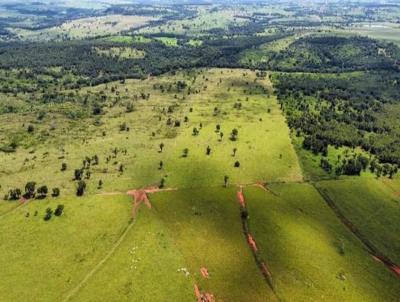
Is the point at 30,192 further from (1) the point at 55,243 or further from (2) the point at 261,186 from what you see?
(2) the point at 261,186

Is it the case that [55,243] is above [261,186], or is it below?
above

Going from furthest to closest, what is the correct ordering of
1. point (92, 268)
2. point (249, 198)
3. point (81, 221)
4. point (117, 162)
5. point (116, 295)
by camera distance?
1. point (117, 162)
2. point (249, 198)
3. point (81, 221)
4. point (92, 268)
5. point (116, 295)

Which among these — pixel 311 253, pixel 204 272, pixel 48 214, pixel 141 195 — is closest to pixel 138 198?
pixel 141 195

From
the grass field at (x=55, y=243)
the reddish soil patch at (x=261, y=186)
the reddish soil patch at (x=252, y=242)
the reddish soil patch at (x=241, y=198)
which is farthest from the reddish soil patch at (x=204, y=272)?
the reddish soil patch at (x=261, y=186)

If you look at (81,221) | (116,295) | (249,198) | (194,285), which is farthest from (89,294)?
(249,198)

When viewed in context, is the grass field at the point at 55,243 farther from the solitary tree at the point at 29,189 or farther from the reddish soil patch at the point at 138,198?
the solitary tree at the point at 29,189

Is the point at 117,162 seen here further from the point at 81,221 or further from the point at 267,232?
the point at 267,232
